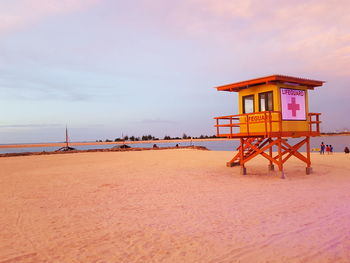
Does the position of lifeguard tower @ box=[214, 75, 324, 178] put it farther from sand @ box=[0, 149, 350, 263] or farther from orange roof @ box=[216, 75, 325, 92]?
sand @ box=[0, 149, 350, 263]

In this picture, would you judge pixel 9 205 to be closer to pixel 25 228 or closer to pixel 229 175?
pixel 25 228

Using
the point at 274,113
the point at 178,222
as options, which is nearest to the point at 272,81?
the point at 274,113

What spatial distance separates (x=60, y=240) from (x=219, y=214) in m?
3.99

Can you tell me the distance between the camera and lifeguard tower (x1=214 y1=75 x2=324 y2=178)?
14.7 metres

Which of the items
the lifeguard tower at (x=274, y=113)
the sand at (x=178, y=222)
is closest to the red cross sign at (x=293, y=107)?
the lifeguard tower at (x=274, y=113)

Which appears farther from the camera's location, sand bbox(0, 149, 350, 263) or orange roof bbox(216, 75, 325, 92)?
orange roof bbox(216, 75, 325, 92)

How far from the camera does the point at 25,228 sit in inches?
277

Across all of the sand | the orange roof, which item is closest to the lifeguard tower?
the orange roof

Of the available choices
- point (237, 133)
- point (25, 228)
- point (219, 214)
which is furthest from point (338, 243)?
point (237, 133)

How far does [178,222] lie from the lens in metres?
7.34

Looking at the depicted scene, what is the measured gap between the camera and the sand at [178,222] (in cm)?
541

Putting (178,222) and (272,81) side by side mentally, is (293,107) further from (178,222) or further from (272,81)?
(178,222)

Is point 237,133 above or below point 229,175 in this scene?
above

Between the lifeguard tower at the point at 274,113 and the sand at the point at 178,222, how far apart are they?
282 centimetres
